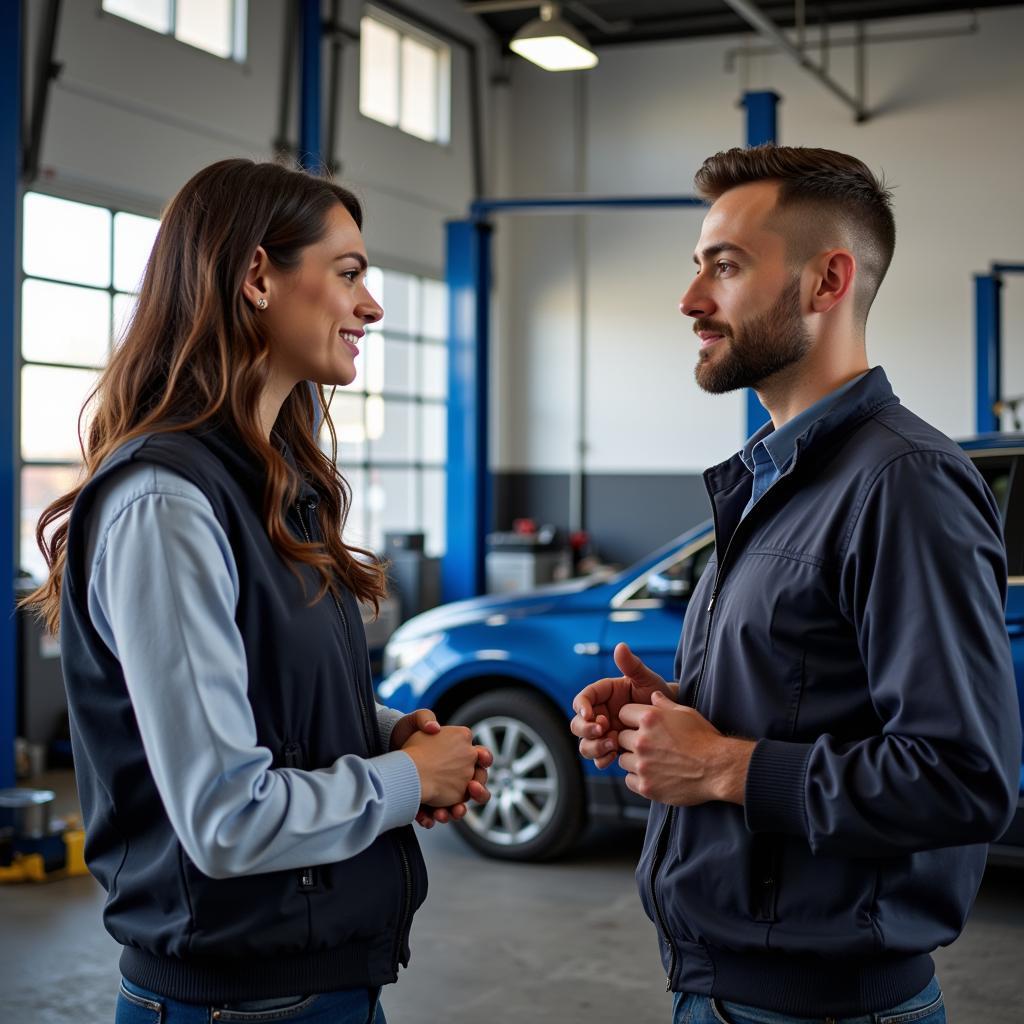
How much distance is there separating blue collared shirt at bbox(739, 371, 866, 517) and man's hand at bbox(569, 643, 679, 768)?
11.5 inches

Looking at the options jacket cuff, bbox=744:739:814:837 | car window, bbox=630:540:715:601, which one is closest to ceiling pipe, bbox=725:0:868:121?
car window, bbox=630:540:715:601

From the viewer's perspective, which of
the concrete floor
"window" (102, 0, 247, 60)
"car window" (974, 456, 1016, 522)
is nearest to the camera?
the concrete floor

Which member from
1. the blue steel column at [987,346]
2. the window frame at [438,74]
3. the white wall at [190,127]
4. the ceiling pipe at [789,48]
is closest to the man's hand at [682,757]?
the white wall at [190,127]

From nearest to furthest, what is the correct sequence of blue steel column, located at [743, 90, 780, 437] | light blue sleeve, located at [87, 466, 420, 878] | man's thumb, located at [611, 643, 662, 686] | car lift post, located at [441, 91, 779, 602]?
light blue sleeve, located at [87, 466, 420, 878]
man's thumb, located at [611, 643, 662, 686]
blue steel column, located at [743, 90, 780, 437]
car lift post, located at [441, 91, 779, 602]

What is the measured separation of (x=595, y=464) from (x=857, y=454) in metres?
12.5

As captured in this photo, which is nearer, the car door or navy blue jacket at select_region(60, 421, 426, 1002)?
navy blue jacket at select_region(60, 421, 426, 1002)

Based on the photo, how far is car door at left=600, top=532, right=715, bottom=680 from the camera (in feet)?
16.1

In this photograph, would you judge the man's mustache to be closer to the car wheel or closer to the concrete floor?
the concrete floor

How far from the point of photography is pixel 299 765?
5.02ft

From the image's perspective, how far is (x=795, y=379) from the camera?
1.85 metres

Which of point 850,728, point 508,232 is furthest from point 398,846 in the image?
point 508,232

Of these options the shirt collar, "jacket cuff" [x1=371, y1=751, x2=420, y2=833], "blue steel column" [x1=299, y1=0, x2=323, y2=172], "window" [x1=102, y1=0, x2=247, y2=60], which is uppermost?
"window" [x1=102, y1=0, x2=247, y2=60]

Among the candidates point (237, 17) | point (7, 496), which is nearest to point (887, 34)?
point (237, 17)

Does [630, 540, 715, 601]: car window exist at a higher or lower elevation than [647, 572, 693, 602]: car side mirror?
higher
